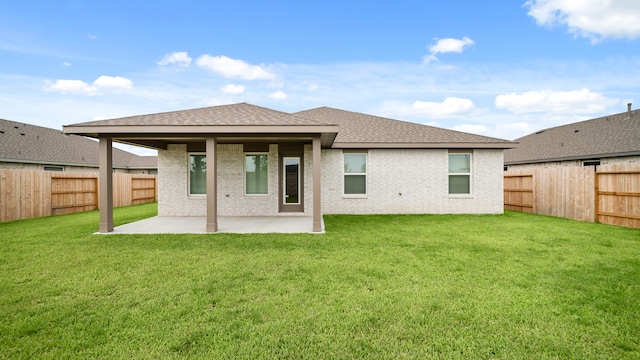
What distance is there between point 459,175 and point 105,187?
11.5 m

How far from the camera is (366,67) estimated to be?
1766cm

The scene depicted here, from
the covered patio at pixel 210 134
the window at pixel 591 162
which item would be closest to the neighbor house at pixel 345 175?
the covered patio at pixel 210 134

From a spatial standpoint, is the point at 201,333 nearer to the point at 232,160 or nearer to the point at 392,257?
the point at 392,257

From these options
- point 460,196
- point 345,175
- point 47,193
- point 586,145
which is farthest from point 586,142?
point 47,193

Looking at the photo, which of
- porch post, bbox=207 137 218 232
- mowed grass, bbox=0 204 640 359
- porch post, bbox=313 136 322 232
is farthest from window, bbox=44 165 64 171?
porch post, bbox=313 136 322 232

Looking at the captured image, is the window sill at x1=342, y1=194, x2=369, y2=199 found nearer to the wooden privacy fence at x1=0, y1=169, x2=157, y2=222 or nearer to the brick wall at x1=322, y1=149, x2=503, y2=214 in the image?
the brick wall at x1=322, y1=149, x2=503, y2=214

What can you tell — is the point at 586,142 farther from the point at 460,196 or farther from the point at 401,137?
the point at 401,137

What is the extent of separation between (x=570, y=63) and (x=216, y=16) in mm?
18998

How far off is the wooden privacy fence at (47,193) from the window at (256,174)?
7.74 m

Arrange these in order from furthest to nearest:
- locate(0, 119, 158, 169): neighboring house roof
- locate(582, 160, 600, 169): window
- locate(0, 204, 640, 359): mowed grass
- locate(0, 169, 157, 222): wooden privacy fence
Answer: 1. locate(0, 119, 158, 169): neighboring house roof
2. locate(582, 160, 600, 169): window
3. locate(0, 169, 157, 222): wooden privacy fence
4. locate(0, 204, 640, 359): mowed grass

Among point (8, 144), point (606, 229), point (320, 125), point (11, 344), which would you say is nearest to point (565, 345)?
point (11, 344)

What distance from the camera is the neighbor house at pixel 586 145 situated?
12930 millimetres

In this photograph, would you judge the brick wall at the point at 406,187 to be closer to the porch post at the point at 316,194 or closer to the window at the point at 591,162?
the porch post at the point at 316,194

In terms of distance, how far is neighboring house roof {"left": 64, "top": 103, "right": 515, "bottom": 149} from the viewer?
721 cm
